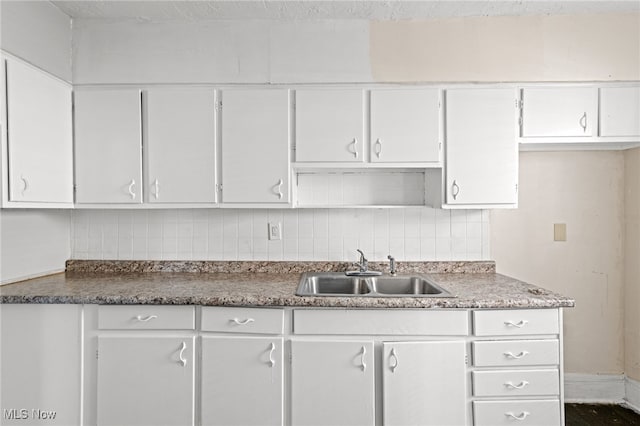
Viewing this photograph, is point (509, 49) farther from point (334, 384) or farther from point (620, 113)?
point (334, 384)

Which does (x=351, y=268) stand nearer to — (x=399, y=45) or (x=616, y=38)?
(x=399, y=45)

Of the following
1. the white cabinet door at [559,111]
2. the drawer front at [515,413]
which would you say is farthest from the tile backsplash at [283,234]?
the drawer front at [515,413]

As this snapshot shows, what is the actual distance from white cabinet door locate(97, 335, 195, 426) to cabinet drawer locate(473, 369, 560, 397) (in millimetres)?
1396

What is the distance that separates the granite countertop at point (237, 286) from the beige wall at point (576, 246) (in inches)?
11.8

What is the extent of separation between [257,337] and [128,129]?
4.72 feet

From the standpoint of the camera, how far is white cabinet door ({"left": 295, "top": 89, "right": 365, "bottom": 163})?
2.48 meters

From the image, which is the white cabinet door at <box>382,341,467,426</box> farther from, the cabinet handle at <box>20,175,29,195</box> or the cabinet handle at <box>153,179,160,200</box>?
the cabinet handle at <box>20,175,29,195</box>

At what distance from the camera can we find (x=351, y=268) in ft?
9.11

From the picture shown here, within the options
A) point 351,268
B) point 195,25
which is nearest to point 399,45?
point 195,25

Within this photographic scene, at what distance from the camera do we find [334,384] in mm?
2051

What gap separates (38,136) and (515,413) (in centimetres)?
279

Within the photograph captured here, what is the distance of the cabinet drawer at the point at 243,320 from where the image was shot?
81.8 inches

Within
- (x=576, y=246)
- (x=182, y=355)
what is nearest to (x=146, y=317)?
(x=182, y=355)

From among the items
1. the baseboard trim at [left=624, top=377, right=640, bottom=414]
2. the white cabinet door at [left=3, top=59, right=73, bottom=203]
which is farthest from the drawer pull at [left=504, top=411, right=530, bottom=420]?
the white cabinet door at [left=3, top=59, right=73, bottom=203]
